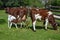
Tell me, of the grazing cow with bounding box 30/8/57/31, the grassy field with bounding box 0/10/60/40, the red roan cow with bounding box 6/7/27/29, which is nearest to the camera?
the grassy field with bounding box 0/10/60/40

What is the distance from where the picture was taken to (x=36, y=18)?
13359 mm

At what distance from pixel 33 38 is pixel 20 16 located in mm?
3058

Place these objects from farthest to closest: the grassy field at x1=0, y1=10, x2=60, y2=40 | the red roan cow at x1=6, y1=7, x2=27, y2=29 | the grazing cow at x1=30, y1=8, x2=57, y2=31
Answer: the red roan cow at x1=6, y1=7, x2=27, y2=29 → the grazing cow at x1=30, y1=8, x2=57, y2=31 → the grassy field at x1=0, y1=10, x2=60, y2=40

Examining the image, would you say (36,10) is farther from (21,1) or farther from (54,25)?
(21,1)

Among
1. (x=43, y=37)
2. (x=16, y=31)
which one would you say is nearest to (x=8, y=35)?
(x=16, y=31)

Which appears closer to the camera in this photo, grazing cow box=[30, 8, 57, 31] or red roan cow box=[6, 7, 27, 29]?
grazing cow box=[30, 8, 57, 31]

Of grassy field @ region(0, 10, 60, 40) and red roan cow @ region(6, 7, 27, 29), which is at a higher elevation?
red roan cow @ region(6, 7, 27, 29)

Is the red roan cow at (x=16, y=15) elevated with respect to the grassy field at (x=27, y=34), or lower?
elevated

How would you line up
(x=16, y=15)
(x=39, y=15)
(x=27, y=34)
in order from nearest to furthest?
1. (x=27, y=34)
2. (x=39, y=15)
3. (x=16, y=15)

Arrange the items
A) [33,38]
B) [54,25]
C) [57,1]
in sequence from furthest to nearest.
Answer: [57,1], [54,25], [33,38]

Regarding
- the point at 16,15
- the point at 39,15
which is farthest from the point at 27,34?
the point at 16,15

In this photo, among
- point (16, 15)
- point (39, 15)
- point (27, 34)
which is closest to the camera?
point (27, 34)

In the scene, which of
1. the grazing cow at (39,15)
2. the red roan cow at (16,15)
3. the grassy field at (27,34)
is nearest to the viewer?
the grassy field at (27,34)

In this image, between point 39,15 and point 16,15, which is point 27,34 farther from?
point 16,15
